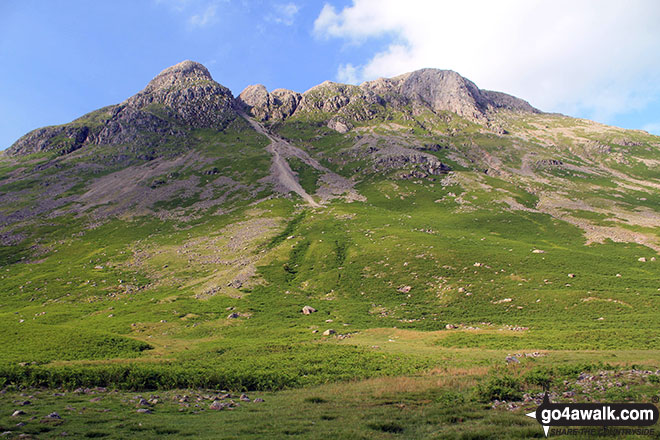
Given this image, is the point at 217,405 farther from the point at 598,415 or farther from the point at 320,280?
the point at 320,280

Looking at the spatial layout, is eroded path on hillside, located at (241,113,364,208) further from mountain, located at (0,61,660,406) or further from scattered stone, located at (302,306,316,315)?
scattered stone, located at (302,306,316,315)

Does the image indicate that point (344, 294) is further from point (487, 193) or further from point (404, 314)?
point (487, 193)

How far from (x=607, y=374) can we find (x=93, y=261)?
10705 cm

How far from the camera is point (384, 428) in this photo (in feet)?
44.4

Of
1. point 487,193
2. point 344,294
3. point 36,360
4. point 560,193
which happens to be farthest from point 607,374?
point 560,193

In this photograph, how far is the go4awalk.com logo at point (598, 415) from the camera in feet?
40.3

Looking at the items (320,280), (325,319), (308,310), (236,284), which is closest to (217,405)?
(325,319)

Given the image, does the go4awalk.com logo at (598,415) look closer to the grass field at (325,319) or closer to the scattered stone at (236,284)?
the grass field at (325,319)

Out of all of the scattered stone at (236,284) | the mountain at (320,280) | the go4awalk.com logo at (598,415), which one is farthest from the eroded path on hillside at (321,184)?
the go4awalk.com logo at (598,415)

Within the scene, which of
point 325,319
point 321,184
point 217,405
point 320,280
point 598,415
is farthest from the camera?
point 321,184

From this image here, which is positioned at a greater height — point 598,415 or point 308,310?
point 598,415

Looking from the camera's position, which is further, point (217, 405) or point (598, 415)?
point (217, 405)

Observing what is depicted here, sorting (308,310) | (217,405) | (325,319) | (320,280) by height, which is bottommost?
(325,319)

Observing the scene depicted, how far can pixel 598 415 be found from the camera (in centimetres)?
1309
